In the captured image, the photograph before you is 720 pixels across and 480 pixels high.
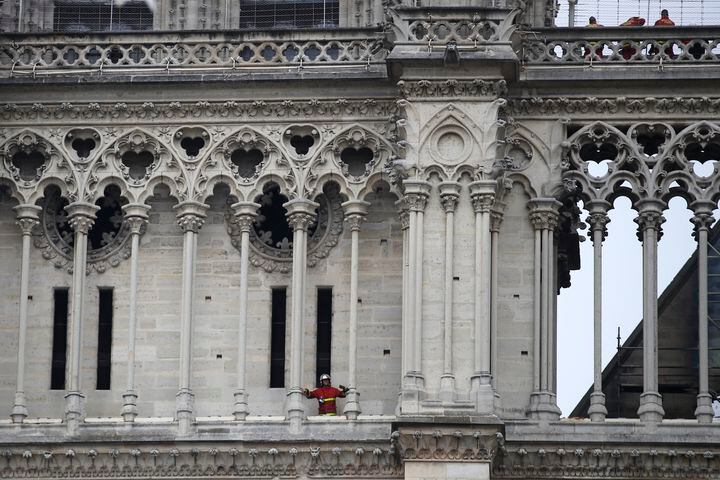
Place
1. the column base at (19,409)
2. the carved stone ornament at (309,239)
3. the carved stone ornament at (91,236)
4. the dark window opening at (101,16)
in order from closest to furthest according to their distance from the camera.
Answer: the column base at (19,409), the carved stone ornament at (309,239), the carved stone ornament at (91,236), the dark window opening at (101,16)

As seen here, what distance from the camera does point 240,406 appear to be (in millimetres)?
39000

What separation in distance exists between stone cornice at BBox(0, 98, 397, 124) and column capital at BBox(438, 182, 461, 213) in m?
1.49

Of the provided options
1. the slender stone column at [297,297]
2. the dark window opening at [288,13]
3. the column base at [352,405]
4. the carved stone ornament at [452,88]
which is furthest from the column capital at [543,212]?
the dark window opening at [288,13]

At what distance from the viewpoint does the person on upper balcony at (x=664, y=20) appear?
40.4m

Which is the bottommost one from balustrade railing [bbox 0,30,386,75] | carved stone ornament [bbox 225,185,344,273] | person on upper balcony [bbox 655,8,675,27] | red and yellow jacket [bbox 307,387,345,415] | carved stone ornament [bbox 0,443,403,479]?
carved stone ornament [bbox 0,443,403,479]

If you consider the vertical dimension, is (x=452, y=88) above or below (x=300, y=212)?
above

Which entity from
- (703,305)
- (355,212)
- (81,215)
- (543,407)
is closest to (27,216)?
(81,215)

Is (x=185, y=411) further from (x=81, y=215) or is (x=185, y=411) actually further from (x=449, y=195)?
(x=449, y=195)

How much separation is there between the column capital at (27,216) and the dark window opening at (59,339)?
0.86 meters

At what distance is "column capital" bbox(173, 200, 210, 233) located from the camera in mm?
39812

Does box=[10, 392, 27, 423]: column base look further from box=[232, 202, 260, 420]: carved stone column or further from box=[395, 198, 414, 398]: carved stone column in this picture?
box=[395, 198, 414, 398]: carved stone column

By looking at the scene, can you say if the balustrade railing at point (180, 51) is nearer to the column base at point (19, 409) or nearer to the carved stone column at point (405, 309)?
the carved stone column at point (405, 309)

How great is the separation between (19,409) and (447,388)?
17.7 ft

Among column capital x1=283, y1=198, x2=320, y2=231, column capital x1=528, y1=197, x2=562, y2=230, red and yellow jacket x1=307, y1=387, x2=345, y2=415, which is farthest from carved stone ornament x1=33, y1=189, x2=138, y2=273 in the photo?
column capital x1=528, y1=197, x2=562, y2=230
